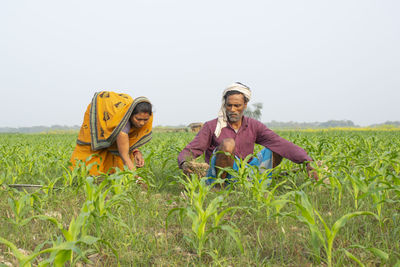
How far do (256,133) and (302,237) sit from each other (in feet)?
6.37

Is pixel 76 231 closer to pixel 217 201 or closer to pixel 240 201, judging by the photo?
pixel 217 201

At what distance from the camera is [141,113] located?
3.75 m

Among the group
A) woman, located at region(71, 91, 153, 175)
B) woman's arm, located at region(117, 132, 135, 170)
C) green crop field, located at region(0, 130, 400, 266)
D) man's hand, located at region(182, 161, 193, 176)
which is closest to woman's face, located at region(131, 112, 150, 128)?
woman, located at region(71, 91, 153, 175)

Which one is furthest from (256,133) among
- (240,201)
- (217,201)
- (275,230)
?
Answer: (217,201)

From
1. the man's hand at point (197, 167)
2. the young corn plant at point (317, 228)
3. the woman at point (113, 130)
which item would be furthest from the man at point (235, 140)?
the young corn plant at point (317, 228)

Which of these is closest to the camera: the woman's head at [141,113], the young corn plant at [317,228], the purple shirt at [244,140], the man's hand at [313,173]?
the young corn plant at [317,228]

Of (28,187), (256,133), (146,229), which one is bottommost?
A: (146,229)

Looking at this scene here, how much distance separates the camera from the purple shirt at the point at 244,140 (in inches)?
144

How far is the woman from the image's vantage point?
381cm

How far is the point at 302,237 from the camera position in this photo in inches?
85.0

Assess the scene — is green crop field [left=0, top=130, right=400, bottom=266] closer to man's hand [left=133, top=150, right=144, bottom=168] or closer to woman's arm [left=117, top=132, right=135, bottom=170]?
woman's arm [left=117, top=132, right=135, bottom=170]

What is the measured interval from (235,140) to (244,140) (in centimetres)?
13

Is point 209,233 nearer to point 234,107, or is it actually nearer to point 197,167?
point 197,167

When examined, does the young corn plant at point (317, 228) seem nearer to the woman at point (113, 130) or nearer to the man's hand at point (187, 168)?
the man's hand at point (187, 168)
